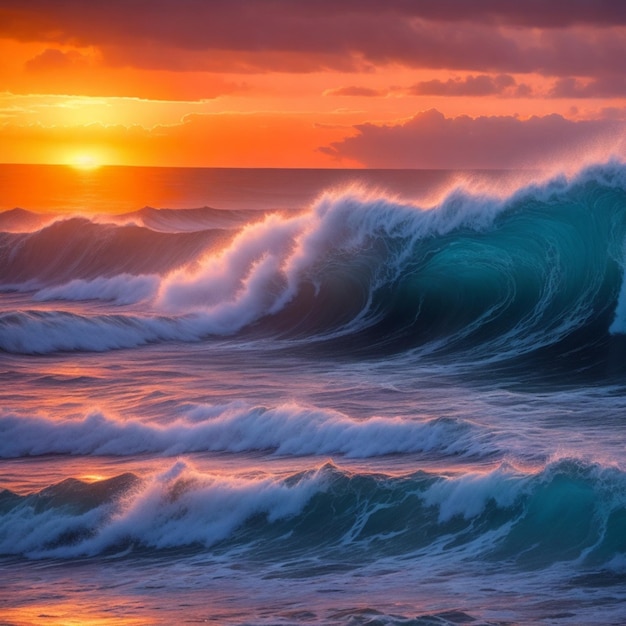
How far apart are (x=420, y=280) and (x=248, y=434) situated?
387 inches

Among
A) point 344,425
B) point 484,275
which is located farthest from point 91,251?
point 344,425

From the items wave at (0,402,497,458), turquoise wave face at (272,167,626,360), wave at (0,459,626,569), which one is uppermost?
turquoise wave face at (272,167,626,360)

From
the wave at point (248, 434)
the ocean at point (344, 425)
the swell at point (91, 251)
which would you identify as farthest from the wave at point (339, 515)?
the swell at point (91, 251)

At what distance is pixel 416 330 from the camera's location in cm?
2009

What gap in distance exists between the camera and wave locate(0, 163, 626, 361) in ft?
63.3

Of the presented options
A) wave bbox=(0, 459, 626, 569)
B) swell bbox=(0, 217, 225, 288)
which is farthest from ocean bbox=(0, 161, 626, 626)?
swell bbox=(0, 217, 225, 288)

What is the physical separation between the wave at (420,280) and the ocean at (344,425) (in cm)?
5

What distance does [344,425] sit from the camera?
485 inches

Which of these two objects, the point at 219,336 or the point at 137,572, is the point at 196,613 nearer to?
the point at 137,572

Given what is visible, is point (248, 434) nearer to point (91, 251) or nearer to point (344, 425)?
point (344, 425)

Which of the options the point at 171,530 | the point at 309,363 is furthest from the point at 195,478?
the point at 309,363

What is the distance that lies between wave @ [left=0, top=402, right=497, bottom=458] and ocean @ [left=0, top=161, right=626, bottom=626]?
37mm

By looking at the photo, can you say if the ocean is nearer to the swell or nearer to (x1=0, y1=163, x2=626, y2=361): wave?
(x1=0, y1=163, x2=626, y2=361): wave

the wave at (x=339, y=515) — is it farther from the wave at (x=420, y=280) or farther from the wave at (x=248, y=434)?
the wave at (x=420, y=280)
